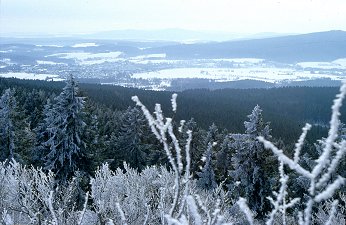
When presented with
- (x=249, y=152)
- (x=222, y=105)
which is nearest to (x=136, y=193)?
(x=249, y=152)

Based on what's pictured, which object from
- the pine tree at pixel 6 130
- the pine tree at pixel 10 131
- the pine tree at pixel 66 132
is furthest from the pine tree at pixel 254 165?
the pine tree at pixel 6 130

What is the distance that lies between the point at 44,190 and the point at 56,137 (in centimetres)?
1217

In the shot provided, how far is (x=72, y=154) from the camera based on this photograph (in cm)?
2522

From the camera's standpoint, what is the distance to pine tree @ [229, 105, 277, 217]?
71.4ft

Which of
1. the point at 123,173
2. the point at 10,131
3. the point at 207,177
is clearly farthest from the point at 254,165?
the point at 10,131

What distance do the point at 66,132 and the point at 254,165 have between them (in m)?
10.9

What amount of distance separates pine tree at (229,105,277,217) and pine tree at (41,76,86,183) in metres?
9.21

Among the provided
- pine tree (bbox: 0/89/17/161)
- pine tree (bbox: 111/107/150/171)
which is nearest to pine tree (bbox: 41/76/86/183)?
pine tree (bbox: 0/89/17/161)

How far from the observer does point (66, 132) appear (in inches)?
974

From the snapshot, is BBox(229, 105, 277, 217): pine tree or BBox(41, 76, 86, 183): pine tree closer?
BBox(229, 105, 277, 217): pine tree

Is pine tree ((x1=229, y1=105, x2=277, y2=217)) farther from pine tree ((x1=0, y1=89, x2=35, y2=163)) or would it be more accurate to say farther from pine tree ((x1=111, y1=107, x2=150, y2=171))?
pine tree ((x1=0, y1=89, x2=35, y2=163))

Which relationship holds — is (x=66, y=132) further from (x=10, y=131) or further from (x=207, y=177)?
(x=207, y=177)

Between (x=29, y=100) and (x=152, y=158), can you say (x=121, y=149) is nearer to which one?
(x=152, y=158)

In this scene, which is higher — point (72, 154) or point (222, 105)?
point (72, 154)
